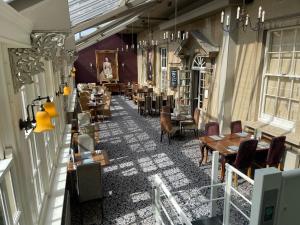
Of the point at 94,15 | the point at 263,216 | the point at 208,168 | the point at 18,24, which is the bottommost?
the point at 208,168

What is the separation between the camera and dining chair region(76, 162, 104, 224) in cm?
360

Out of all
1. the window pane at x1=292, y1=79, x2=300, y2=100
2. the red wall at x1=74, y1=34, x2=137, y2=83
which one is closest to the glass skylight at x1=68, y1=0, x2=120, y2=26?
the window pane at x1=292, y1=79, x2=300, y2=100

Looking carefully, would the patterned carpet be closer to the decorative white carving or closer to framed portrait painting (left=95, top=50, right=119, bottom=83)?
the decorative white carving

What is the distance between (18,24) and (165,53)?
36.7 feet

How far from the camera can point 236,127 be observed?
581 cm

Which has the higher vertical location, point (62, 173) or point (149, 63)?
point (149, 63)

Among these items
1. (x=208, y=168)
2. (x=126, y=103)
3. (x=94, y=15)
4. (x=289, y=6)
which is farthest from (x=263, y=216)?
(x=126, y=103)

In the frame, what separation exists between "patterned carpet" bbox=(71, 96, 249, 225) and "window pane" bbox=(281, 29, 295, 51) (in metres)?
3.19

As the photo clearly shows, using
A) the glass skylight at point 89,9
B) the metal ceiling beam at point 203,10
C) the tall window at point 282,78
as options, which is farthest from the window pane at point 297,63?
the glass skylight at point 89,9

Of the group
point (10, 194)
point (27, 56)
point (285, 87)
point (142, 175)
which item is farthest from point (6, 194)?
point (285, 87)

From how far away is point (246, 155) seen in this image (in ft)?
14.6

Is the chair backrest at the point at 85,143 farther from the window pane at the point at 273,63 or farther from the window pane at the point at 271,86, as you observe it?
the window pane at the point at 273,63

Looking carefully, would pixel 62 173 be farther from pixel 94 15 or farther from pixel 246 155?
pixel 94 15

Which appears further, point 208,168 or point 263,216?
point 208,168
